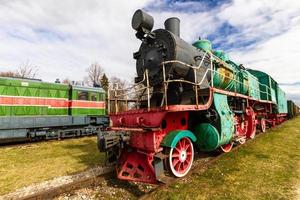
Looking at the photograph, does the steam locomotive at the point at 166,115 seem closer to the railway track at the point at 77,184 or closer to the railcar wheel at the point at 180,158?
the railcar wheel at the point at 180,158

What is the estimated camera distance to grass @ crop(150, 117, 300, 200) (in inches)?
181

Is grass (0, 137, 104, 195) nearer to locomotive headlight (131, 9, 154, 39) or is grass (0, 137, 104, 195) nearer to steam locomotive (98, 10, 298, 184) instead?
steam locomotive (98, 10, 298, 184)

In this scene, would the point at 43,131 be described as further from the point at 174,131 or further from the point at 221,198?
the point at 221,198

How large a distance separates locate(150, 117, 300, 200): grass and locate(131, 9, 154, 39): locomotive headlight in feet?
13.8

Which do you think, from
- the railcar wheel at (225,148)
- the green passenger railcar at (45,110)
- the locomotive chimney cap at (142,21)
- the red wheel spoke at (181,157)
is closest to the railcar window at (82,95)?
the green passenger railcar at (45,110)

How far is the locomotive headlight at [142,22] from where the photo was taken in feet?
19.9

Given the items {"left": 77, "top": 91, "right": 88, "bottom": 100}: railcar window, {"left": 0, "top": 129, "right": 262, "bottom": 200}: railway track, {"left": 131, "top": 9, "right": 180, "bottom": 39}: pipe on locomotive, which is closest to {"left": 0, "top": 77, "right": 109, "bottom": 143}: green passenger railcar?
{"left": 77, "top": 91, "right": 88, "bottom": 100}: railcar window

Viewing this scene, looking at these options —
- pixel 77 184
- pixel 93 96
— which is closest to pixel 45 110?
pixel 93 96

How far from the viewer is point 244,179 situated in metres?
5.49

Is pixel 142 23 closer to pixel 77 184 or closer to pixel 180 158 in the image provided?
pixel 180 158

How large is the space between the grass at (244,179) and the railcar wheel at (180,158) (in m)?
0.24

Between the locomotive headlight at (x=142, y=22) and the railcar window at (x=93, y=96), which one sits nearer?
the locomotive headlight at (x=142, y=22)

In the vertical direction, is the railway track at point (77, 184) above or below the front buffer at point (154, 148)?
below

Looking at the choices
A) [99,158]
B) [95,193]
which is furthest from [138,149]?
[99,158]
